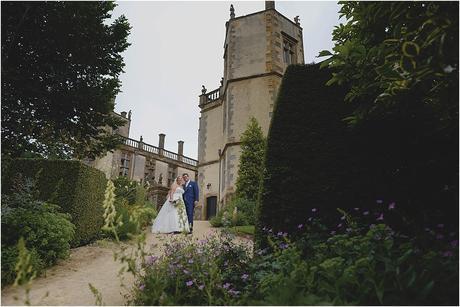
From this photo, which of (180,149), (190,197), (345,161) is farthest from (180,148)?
(345,161)

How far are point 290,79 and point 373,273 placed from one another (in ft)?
13.2

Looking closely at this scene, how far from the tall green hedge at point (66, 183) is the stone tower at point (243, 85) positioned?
33.2ft

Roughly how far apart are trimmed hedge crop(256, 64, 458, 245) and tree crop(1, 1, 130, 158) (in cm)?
528

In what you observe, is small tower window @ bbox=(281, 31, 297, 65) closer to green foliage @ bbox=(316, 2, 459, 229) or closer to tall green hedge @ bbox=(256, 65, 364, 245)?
tall green hedge @ bbox=(256, 65, 364, 245)

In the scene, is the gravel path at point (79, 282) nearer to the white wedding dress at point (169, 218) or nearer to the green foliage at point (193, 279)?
the green foliage at point (193, 279)

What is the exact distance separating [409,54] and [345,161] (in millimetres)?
2355

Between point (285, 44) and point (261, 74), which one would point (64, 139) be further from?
point (285, 44)

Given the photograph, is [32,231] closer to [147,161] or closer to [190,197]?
[190,197]

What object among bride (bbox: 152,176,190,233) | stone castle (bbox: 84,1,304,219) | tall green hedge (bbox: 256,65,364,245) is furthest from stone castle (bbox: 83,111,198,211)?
tall green hedge (bbox: 256,65,364,245)

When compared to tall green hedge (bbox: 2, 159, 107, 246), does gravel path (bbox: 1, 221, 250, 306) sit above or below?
below

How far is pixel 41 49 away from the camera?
24.8 ft

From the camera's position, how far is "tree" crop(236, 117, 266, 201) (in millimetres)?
15961

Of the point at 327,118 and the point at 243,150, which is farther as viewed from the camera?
the point at 243,150

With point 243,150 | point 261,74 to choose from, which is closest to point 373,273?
point 243,150
